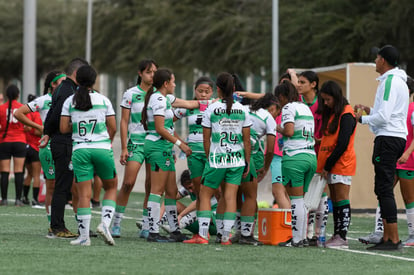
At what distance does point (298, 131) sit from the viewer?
12008 millimetres

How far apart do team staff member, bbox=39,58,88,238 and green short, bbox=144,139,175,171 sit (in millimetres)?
913

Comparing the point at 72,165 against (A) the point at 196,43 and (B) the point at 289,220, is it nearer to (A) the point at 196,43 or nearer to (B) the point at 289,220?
(B) the point at 289,220

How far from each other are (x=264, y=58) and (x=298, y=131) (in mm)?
27561

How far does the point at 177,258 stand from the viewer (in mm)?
10336

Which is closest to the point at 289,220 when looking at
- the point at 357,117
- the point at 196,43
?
the point at 357,117

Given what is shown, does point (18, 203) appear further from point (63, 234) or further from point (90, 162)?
point (90, 162)

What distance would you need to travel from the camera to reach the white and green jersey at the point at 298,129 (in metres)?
12.0

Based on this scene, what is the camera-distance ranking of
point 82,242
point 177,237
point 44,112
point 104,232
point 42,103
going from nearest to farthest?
point 104,232 < point 82,242 < point 177,237 < point 42,103 < point 44,112

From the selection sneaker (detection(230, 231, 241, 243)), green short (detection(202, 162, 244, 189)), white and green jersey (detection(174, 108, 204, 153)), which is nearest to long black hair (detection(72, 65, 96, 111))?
green short (detection(202, 162, 244, 189))

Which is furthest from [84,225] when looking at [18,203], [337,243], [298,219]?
[18,203]

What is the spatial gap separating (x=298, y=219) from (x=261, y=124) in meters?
1.20

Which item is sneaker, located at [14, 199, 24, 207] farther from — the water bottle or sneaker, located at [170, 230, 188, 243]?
the water bottle

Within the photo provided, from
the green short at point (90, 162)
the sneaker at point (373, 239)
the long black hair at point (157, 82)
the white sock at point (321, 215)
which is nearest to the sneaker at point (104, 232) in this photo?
the green short at point (90, 162)

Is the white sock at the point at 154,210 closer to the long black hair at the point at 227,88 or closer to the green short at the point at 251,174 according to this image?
the green short at the point at 251,174
